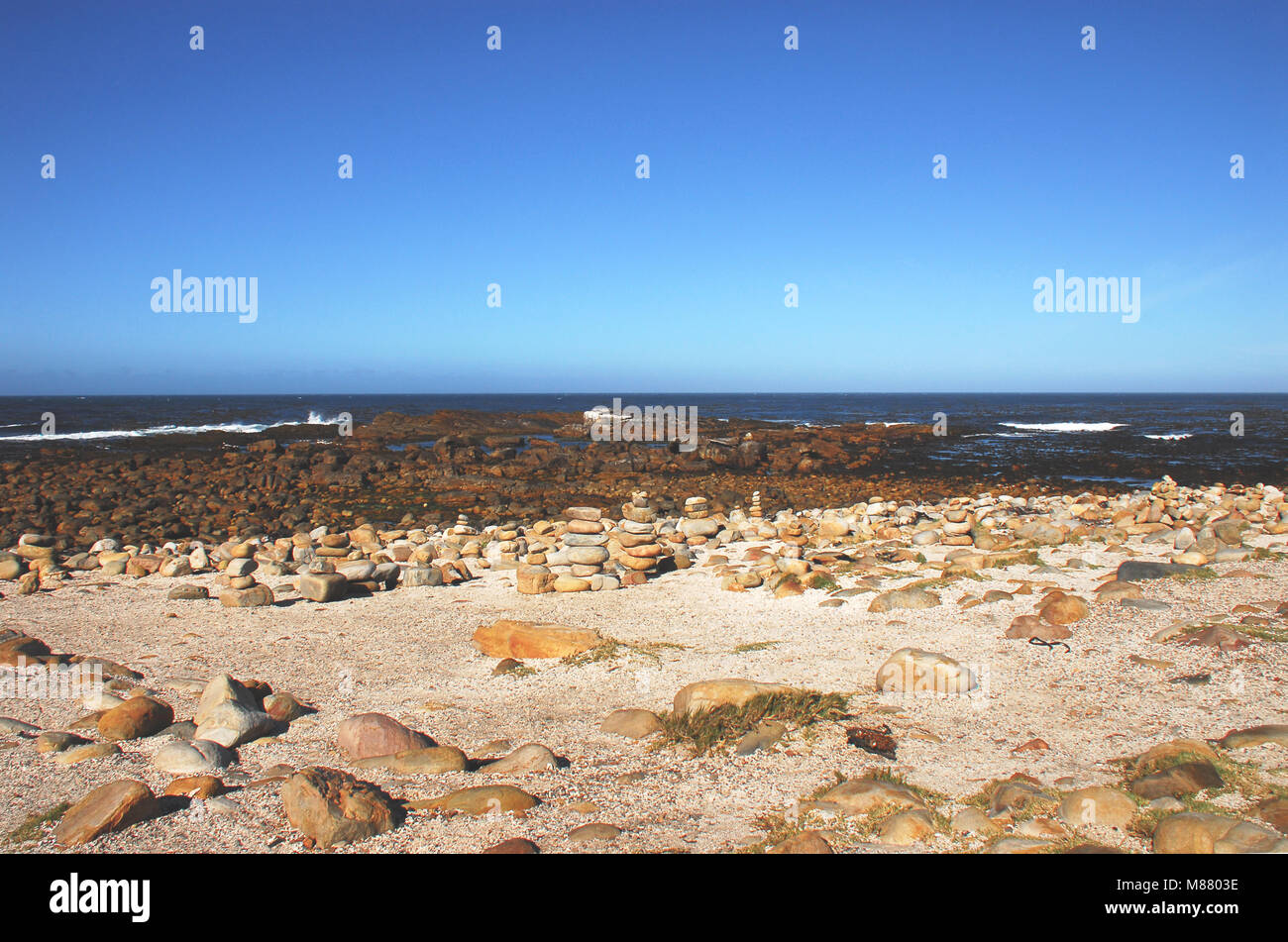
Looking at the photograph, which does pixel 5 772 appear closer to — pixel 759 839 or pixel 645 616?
pixel 759 839

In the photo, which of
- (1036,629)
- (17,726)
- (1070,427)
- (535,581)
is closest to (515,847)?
(17,726)

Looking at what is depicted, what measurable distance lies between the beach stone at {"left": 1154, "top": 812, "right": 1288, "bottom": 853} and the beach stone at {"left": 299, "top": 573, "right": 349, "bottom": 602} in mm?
9059

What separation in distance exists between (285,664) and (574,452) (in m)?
22.2

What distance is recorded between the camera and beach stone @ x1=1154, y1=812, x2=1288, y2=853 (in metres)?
3.29

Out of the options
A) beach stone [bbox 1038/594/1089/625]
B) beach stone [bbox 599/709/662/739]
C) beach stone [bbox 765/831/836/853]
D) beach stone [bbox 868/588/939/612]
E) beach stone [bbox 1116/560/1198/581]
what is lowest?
beach stone [bbox 599/709/662/739]

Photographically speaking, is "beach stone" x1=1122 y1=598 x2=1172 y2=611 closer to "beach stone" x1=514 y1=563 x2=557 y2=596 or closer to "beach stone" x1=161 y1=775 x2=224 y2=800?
"beach stone" x1=514 y1=563 x2=557 y2=596

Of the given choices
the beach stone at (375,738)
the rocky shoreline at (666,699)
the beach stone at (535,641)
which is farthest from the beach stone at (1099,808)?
the beach stone at (535,641)

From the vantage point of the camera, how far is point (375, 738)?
5.12m

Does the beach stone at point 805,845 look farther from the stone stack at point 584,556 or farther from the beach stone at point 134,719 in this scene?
the stone stack at point 584,556

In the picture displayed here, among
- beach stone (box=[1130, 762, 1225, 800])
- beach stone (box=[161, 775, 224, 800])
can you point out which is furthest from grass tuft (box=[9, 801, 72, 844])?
beach stone (box=[1130, 762, 1225, 800])

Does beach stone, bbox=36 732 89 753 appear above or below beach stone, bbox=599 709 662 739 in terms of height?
above

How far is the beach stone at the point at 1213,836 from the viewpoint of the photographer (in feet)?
10.8

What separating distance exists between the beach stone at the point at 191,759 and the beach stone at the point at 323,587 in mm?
4802
